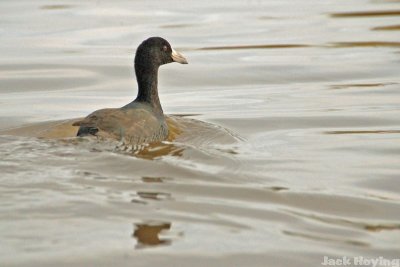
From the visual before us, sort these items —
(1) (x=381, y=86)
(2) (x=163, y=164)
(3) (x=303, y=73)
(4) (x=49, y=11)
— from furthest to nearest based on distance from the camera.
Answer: (4) (x=49, y=11) < (3) (x=303, y=73) < (1) (x=381, y=86) < (2) (x=163, y=164)

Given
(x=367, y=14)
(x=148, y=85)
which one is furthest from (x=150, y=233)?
(x=367, y=14)

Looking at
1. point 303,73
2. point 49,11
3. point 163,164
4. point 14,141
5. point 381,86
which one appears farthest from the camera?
point 49,11

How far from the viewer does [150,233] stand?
304 inches

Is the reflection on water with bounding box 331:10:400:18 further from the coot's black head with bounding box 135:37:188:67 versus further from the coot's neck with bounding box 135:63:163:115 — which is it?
the coot's neck with bounding box 135:63:163:115

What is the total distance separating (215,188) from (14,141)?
8.71 feet

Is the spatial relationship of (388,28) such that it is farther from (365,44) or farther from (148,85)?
(148,85)

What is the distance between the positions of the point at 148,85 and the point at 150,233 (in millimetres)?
4956

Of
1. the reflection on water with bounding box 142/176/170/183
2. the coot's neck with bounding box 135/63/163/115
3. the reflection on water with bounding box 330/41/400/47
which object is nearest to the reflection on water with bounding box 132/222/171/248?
the reflection on water with bounding box 142/176/170/183

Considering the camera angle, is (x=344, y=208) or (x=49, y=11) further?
(x=49, y=11)

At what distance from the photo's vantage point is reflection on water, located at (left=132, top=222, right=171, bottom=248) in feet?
24.7

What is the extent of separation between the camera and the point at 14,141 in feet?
35.6

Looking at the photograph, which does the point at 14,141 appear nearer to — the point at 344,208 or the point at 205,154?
the point at 205,154

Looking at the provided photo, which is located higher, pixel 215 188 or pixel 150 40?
pixel 150 40

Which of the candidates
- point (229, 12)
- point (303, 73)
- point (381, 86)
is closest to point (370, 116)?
point (381, 86)
